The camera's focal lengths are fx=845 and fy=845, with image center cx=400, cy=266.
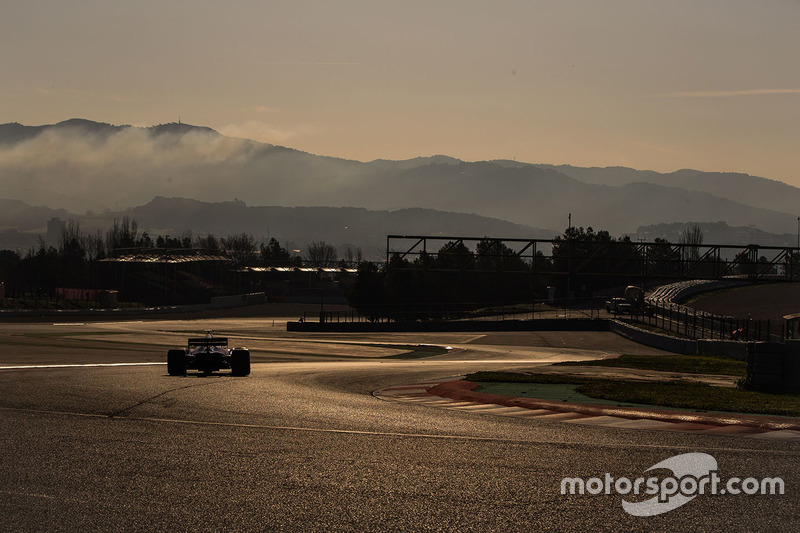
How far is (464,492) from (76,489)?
15.2 feet

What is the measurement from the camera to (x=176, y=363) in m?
25.0

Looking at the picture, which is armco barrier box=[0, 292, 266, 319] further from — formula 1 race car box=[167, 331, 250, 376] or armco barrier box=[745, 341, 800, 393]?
armco barrier box=[745, 341, 800, 393]

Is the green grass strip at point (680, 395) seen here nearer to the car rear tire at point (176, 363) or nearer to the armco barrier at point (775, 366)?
the armco barrier at point (775, 366)

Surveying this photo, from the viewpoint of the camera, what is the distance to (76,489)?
1012 centimetres

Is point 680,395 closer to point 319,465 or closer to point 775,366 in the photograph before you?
point 775,366

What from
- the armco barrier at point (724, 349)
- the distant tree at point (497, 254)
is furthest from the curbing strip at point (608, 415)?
the distant tree at point (497, 254)

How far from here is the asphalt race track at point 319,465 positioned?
9.07 meters

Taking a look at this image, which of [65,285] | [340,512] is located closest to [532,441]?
[340,512]

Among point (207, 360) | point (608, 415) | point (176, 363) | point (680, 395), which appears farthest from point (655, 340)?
point (608, 415)

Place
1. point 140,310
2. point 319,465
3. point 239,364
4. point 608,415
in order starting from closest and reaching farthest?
Answer: point 319,465 < point 608,415 < point 239,364 < point 140,310

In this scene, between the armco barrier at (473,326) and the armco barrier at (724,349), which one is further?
the armco barrier at (473,326)

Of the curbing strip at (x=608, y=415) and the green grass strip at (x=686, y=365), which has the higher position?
the curbing strip at (x=608, y=415)

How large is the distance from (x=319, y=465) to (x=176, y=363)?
1467cm

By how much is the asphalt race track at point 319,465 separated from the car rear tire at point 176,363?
4893 millimetres
